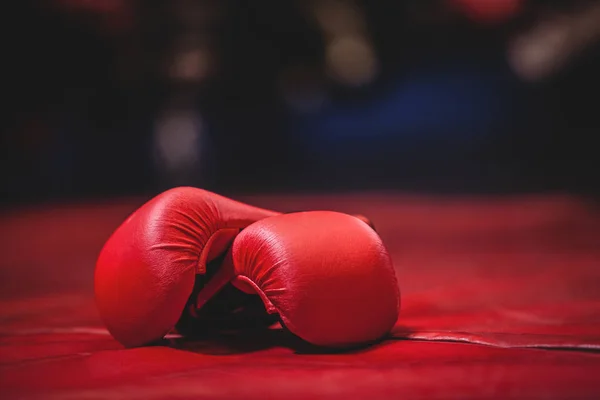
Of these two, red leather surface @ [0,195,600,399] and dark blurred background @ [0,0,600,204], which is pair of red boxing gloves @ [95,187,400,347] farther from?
dark blurred background @ [0,0,600,204]

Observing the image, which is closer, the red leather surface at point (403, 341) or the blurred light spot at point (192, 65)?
the red leather surface at point (403, 341)

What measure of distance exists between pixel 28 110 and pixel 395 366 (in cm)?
462

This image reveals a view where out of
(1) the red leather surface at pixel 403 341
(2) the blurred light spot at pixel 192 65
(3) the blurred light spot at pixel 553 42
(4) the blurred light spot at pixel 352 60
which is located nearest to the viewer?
(1) the red leather surface at pixel 403 341

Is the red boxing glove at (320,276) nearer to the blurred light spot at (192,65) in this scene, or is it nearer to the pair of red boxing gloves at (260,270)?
the pair of red boxing gloves at (260,270)

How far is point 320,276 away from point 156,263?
331 millimetres

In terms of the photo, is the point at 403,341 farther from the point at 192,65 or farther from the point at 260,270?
the point at 192,65

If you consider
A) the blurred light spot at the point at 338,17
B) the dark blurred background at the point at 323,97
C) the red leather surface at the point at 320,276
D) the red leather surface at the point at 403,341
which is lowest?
the red leather surface at the point at 403,341

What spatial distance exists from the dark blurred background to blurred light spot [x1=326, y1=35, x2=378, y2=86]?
1cm

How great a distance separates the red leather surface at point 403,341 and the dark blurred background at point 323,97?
2030 millimetres

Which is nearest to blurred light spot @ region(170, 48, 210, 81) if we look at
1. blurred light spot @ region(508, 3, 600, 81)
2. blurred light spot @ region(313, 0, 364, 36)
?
blurred light spot @ region(313, 0, 364, 36)

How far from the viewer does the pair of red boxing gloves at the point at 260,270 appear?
1.11 meters

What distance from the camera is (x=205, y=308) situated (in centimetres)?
143

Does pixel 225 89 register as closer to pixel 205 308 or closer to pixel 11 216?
pixel 11 216

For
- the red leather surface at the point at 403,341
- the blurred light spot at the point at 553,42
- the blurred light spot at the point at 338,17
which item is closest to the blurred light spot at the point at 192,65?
the blurred light spot at the point at 338,17
